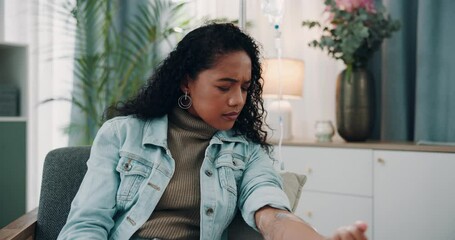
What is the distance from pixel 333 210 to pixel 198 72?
4.46 feet

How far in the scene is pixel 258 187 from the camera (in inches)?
48.3

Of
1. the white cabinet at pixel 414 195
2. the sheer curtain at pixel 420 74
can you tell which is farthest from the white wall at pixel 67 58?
the white cabinet at pixel 414 195

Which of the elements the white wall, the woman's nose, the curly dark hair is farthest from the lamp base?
the woman's nose

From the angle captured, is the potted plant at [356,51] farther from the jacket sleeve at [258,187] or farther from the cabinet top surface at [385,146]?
the jacket sleeve at [258,187]

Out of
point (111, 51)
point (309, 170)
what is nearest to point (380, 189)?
point (309, 170)

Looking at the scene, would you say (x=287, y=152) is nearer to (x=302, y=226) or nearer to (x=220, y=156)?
(x=220, y=156)

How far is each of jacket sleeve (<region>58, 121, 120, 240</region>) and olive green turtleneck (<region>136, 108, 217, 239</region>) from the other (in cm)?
11

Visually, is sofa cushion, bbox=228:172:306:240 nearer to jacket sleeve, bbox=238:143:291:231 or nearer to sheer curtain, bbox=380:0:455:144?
jacket sleeve, bbox=238:143:291:231

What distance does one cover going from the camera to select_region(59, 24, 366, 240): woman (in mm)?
1182

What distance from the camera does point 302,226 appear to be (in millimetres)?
1050

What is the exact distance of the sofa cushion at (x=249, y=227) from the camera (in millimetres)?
1264

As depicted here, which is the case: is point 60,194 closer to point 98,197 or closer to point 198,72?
point 98,197

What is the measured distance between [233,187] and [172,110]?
0.30m

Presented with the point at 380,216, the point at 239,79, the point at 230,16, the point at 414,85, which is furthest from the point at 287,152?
the point at 239,79
